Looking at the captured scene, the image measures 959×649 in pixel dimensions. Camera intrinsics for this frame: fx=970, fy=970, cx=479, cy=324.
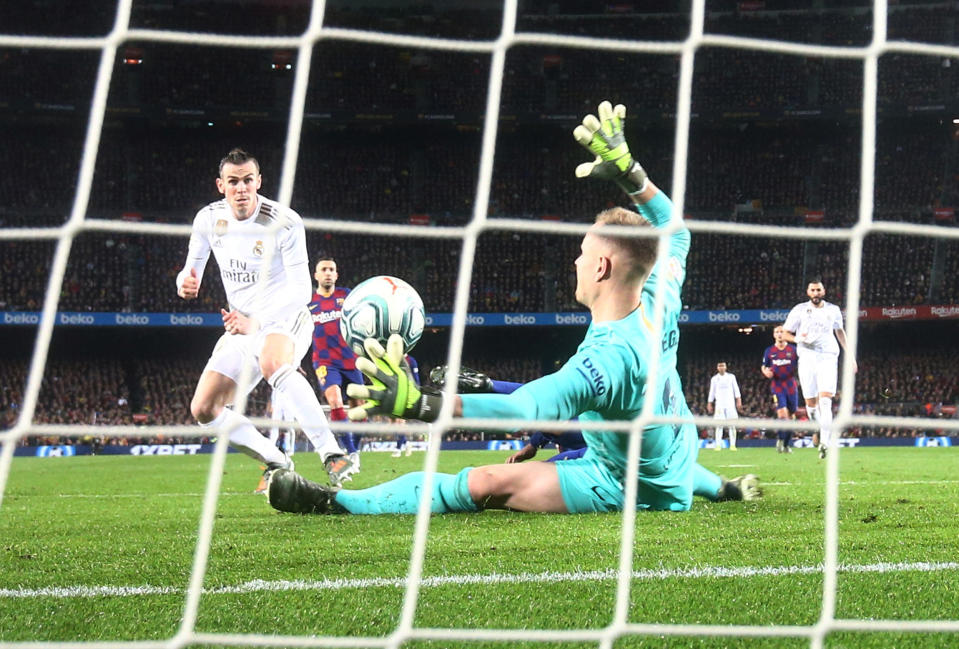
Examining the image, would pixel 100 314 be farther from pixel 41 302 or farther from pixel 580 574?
pixel 580 574

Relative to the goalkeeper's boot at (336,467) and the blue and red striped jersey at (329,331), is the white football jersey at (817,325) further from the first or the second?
the goalkeeper's boot at (336,467)

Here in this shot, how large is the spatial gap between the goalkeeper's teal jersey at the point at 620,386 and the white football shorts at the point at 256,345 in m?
1.89

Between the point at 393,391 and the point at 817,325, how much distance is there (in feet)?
26.9

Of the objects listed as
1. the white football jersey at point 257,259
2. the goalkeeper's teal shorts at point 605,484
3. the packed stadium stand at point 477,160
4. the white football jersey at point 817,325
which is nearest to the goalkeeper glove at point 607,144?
the goalkeeper's teal shorts at point 605,484

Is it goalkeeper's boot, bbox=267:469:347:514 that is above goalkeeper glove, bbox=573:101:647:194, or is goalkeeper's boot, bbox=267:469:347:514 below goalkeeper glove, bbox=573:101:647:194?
below

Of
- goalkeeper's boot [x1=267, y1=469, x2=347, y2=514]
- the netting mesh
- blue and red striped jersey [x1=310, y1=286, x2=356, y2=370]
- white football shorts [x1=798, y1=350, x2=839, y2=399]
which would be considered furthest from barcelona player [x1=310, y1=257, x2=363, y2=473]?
the netting mesh

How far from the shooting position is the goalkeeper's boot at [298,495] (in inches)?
171

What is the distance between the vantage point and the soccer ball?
3.67m

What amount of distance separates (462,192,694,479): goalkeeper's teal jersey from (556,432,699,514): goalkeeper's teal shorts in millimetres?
57

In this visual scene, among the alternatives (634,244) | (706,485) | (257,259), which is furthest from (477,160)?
(634,244)

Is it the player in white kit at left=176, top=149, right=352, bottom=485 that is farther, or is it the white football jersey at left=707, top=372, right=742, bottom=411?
the white football jersey at left=707, top=372, right=742, bottom=411

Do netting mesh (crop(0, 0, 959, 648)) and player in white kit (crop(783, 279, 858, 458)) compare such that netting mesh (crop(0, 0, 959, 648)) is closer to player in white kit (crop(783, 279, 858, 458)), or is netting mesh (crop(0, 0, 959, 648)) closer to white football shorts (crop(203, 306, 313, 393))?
white football shorts (crop(203, 306, 313, 393))

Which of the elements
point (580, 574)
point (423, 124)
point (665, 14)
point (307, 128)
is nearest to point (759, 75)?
point (665, 14)

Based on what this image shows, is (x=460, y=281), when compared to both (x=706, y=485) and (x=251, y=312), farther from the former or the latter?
(x=251, y=312)
